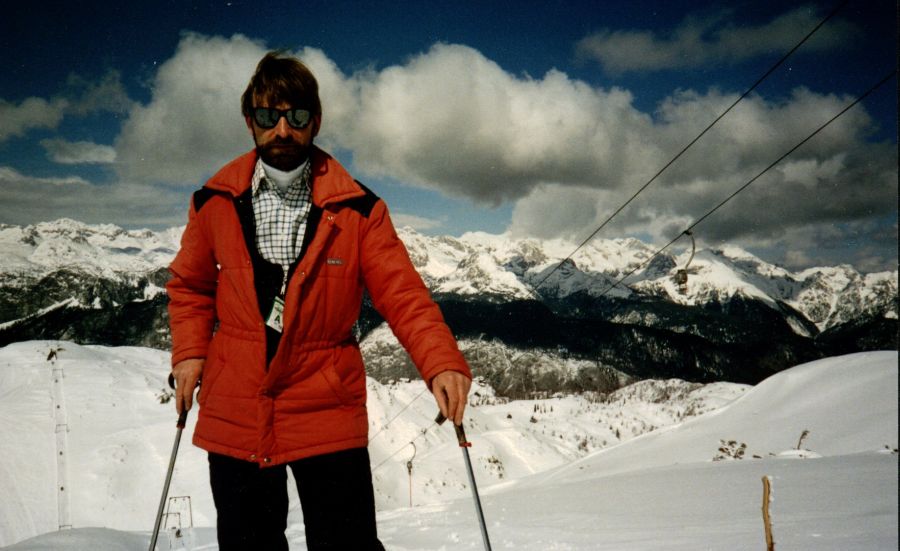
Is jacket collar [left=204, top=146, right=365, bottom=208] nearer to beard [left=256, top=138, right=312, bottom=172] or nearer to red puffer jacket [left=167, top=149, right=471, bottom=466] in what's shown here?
red puffer jacket [left=167, top=149, right=471, bottom=466]

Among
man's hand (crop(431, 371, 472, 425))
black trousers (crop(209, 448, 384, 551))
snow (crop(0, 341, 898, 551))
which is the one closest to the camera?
man's hand (crop(431, 371, 472, 425))

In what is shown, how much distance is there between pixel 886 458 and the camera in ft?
27.9

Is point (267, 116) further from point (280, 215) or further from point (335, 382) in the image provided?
point (335, 382)

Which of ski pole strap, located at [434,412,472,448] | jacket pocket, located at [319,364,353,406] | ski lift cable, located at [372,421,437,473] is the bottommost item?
ski lift cable, located at [372,421,437,473]

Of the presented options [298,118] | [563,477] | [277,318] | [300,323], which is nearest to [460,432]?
[300,323]

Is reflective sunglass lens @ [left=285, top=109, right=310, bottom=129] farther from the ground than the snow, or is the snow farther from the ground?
reflective sunglass lens @ [left=285, top=109, right=310, bottom=129]

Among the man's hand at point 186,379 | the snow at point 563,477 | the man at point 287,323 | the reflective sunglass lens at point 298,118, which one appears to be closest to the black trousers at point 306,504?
the man at point 287,323

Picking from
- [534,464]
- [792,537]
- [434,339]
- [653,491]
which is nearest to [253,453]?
[434,339]

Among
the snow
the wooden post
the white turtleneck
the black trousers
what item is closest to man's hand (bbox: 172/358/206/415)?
the black trousers

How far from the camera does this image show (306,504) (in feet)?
8.80

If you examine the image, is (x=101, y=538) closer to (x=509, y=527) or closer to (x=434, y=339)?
(x=509, y=527)

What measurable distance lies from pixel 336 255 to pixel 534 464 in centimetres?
6144

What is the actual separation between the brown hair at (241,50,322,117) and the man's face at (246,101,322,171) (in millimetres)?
46

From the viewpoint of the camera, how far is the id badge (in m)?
2.73
